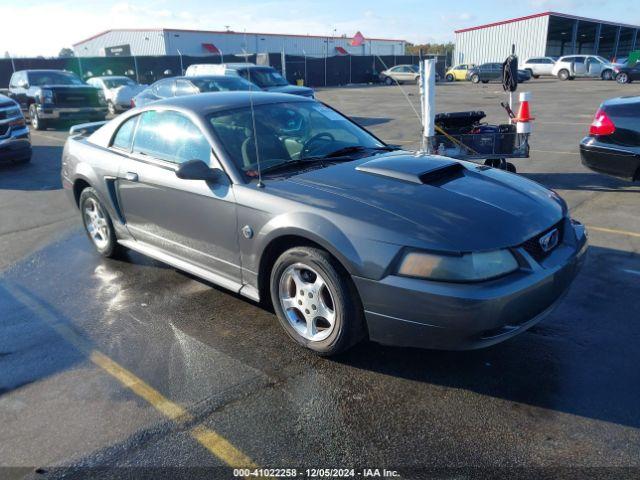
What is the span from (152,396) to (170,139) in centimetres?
A: 207

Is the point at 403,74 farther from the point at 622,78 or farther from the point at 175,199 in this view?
the point at 175,199

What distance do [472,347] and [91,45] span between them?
216ft

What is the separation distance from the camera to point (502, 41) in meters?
51.2

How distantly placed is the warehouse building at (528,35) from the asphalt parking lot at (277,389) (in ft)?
169

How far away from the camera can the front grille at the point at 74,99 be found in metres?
15.2

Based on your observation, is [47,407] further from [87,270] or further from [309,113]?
[309,113]

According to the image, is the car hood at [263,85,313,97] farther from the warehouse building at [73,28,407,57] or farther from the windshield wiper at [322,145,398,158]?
the warehouse building at [73,28,407,57]

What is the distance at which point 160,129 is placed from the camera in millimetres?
4336

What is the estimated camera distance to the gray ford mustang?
2834 millimetres

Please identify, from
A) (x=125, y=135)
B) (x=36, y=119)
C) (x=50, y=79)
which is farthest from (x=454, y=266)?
(x=50, y=79)

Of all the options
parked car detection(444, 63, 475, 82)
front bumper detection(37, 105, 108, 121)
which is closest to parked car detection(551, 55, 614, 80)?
parked car detection(444, 63, 475, 82)

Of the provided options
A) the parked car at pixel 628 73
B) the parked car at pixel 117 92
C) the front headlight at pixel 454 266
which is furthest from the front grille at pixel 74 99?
the parked car at pixel 628 73

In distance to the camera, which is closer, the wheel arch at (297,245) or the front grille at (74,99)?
the wheel arch at (297,245)

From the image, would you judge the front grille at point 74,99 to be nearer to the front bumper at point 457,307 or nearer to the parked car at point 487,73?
the front bumper at point 457,307
